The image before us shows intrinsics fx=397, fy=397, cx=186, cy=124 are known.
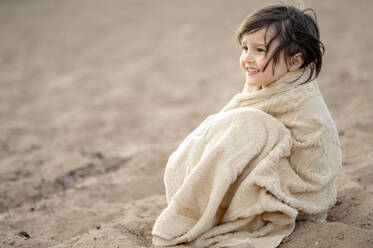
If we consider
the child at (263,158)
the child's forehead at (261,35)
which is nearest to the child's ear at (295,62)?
the child at (263,158)

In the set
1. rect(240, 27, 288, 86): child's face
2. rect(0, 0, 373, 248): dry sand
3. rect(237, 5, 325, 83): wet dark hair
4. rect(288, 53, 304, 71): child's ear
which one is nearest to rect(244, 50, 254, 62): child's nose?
rect(240, 27, 288, 86): child's face

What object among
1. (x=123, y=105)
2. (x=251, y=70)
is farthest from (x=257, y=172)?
(x=123, y=105)

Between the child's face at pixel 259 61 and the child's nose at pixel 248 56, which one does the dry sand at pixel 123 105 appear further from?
the child's nose at pixel 248 56

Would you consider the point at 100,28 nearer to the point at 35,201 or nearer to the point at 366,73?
the point at 366,73

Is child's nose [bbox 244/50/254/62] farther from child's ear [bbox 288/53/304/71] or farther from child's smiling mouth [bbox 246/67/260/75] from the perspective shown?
child's ear [bbox 288/53/304/71]

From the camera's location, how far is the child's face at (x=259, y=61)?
239 centimetres

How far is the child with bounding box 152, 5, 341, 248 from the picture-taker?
2238 millimetres

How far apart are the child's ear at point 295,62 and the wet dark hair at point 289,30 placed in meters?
0.02

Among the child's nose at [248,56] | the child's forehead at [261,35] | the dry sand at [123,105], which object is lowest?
the dry sand at [123,105]

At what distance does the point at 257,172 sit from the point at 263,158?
106 millimetres

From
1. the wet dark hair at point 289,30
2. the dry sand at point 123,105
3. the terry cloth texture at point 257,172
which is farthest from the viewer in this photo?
the dry sand at point 123,105

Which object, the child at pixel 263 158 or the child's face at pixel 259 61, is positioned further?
the child's face at pixel 259 61

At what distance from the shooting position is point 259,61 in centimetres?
241

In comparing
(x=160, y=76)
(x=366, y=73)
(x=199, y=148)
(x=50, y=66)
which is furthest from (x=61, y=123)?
(x=366, y=73)
